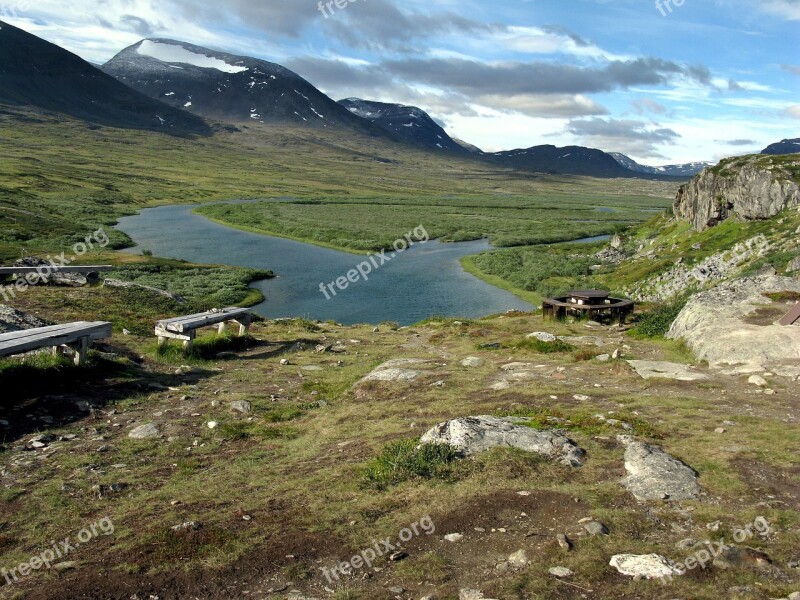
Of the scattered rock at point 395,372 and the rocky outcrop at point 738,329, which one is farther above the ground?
the rocky outcrop at point 738,329

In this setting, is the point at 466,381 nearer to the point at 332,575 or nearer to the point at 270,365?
the point at 270,365

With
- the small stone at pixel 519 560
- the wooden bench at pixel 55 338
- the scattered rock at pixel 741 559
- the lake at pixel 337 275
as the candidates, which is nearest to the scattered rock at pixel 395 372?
the wooden bench at pixel 55 338

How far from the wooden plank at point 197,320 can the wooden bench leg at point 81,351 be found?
13.9 feet

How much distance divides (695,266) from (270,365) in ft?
129

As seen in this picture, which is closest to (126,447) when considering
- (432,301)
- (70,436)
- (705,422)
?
(70,436)

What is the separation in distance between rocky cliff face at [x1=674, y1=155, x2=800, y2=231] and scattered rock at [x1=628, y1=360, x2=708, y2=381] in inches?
1550

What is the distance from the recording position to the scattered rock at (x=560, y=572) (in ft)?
27.2

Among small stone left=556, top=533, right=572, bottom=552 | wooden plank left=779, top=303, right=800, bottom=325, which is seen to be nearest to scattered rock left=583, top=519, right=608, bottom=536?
small stone left=556, top=533, right=572, bottom=552

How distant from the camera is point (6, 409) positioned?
15492mm

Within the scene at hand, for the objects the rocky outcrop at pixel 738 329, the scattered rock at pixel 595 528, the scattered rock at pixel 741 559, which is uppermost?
the rocky outcrop at pixel 738 329

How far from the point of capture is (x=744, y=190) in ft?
184

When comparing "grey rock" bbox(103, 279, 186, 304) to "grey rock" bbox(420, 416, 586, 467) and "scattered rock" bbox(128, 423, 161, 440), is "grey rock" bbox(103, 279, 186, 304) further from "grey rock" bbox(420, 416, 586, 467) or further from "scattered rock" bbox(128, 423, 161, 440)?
"grey rock" bbox(420, 416, 586, 467)

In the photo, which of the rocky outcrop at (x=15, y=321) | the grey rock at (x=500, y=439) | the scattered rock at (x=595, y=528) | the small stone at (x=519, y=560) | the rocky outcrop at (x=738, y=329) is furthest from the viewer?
the rocky outcrop at (x=15, y=321)

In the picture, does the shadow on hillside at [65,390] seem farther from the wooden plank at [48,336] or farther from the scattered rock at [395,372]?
the scattered rock at [395,372]
